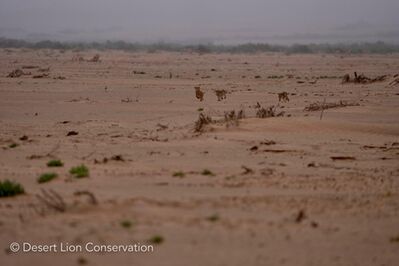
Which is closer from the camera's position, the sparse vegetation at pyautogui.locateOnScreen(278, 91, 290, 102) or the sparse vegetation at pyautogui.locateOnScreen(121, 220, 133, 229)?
the sparse vegetation at pyautogui.locateOnScreen(121, 220, 133, 229)

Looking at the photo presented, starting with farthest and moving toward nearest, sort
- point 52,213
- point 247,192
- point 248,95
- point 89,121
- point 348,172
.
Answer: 1. point 248,95
2. point 89,121
3. point 348,172
4. point 247,192
5. point 52,213

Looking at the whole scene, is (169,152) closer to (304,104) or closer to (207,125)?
(207,125)

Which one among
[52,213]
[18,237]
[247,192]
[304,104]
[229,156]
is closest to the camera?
[18,237]

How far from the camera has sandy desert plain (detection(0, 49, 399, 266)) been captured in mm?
7402

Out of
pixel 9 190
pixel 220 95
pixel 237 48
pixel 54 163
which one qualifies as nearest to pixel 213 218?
pixel 9 190

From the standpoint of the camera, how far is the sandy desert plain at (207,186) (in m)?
7.40

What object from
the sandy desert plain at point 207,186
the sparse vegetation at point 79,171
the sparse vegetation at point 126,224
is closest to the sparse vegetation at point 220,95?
the sandy desert plain at point 207,186

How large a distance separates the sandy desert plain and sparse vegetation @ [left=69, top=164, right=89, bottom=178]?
20 centimetres

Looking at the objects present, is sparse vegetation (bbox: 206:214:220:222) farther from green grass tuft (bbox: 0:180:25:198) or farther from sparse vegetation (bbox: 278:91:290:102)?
sparse vegetation (bbox: 278:91:290:102)

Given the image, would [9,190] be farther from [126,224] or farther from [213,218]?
[213,218]

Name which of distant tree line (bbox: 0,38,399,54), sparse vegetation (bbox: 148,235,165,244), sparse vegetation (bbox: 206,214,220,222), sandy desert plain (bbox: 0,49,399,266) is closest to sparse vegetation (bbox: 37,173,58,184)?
sandy desert plain (bbox: 0,49,399,266)

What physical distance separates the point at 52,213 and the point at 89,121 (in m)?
11.9

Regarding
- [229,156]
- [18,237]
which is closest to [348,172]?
[229,156]

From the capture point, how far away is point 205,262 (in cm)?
693
